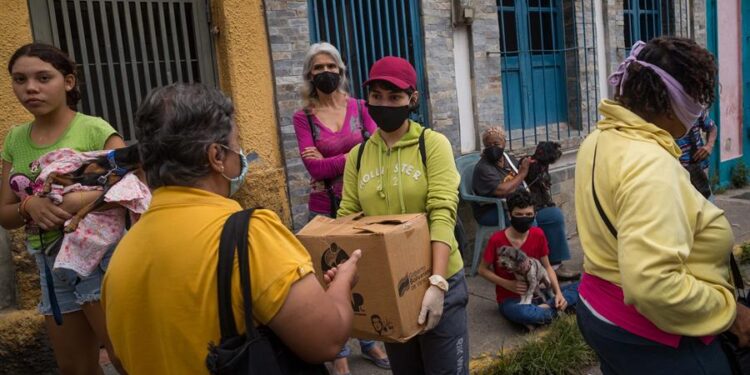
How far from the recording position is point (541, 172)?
518cm

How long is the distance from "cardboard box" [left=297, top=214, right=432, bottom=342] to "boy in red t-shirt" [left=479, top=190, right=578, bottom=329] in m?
2.15

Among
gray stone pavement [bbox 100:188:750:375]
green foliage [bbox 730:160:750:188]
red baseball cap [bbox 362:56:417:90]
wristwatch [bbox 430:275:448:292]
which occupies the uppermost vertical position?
red baseball cap [bbox 362:56:417:90]

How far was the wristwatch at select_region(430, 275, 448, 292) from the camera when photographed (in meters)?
2.19

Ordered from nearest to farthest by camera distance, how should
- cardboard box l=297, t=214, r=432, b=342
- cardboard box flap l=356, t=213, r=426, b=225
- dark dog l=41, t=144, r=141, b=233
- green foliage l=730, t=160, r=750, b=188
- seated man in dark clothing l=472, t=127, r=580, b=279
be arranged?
cardboard box l=297, t=214, r=432, b=342, cardboard box flap l=356, t=213, r=426, b=225, dark dog l=41, t=144, r=141, b=233, seated man in dark clothing l=472, t=127, r=580, b=279, green foliage l=730, t=160, r=750, b=188

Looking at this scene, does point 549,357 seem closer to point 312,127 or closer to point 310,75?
point 312,127

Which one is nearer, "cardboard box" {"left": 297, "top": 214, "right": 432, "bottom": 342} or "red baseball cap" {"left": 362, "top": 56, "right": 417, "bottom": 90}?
"cardboard box" {"left": 297, "top": 214, "right": 432, "bottom": 342}

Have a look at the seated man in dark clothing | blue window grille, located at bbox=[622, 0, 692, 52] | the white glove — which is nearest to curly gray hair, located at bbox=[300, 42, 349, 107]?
the white glove

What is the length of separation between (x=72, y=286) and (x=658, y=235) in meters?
2.19

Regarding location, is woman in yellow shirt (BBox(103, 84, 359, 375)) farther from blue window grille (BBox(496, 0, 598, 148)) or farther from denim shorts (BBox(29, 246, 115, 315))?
blue window grille (BBox(496, 0, 598, 148))

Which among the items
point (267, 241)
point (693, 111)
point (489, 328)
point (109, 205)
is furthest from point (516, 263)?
point (267, 241)

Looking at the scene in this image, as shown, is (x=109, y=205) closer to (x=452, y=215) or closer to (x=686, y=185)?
(x=452, y=215)

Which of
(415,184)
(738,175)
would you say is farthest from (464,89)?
(738,175)

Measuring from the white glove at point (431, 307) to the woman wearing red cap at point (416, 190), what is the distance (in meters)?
0.06

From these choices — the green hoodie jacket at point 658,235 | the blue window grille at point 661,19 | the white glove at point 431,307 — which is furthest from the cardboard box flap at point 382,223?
the blue window grille at point 661,19
